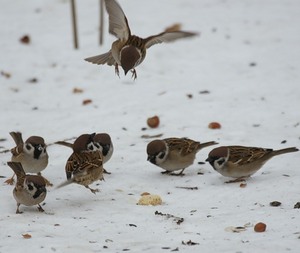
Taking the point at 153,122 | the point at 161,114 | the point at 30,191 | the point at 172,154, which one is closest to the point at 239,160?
the point at 172,154

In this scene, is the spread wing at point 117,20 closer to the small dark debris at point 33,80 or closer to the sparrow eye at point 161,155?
the sparrow eye at point 161,155

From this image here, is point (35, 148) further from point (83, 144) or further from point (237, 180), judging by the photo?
point (237, 180)

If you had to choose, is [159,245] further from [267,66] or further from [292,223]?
[267,66]

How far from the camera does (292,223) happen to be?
4.96 m

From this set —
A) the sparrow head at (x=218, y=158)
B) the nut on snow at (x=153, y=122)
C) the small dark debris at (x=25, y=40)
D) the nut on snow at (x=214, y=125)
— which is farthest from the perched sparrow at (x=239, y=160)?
the small dark debris at (x=25, y=40)

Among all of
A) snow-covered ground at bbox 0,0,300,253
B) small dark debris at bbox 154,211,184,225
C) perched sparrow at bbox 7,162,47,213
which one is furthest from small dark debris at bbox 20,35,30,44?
small dark debris at bbox 154,211,184,225

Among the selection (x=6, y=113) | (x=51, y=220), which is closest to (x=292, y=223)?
(x=51, y=220)

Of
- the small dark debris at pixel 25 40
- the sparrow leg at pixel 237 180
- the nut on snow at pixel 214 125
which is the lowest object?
the sparrow leg at pixel 237 180

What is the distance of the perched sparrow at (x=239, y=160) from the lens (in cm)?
639

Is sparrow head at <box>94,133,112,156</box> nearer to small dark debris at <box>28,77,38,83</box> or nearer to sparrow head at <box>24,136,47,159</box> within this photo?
sparrow head at <box>24,136,47,159</box>

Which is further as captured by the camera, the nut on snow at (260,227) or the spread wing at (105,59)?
the spread wing at (105,59)

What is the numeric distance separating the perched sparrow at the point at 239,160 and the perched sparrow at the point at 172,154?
348 mm

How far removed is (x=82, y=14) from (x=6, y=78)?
264cm

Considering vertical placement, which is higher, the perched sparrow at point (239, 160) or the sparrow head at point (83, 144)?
the sparrow head at point (83, 144)
